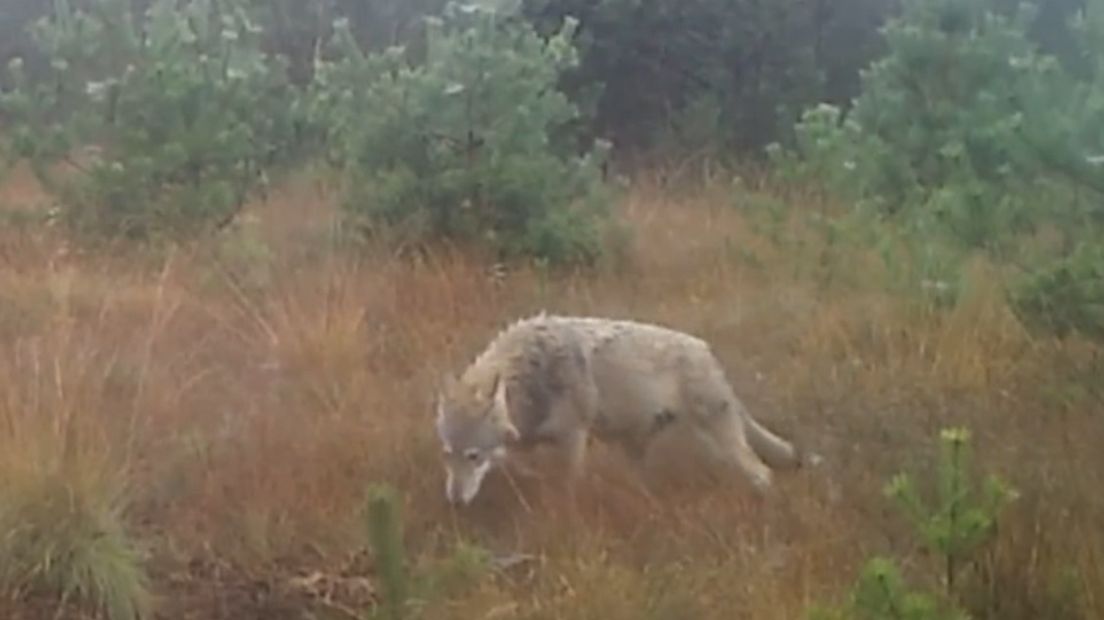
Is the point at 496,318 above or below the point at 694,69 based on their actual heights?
above

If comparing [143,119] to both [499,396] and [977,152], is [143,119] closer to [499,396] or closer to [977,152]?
[977,152]

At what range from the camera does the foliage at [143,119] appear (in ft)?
35.2

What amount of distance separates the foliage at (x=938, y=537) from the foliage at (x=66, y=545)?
7.25 feet

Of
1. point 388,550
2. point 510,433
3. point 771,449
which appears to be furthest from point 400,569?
point 771,449

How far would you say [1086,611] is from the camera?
4.83 meters

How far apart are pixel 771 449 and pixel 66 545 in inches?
104

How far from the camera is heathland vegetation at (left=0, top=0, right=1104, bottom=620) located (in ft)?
17.9

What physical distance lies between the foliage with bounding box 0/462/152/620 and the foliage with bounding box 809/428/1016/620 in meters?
2.21

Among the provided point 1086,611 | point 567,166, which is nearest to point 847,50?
point 567,166

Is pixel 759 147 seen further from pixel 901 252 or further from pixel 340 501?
pixel 340 501

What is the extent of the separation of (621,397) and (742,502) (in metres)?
0.72

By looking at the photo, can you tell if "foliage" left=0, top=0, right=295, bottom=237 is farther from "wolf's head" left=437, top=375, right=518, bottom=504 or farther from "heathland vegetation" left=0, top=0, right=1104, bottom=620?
"wolf's head" left=437, top=375, right=518, bottom=504

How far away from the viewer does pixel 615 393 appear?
6.86 meters

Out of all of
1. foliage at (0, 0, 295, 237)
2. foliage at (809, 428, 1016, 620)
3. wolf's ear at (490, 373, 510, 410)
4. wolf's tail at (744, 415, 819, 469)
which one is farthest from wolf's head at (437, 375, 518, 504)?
foliage at (0, 0, 295, 237)
